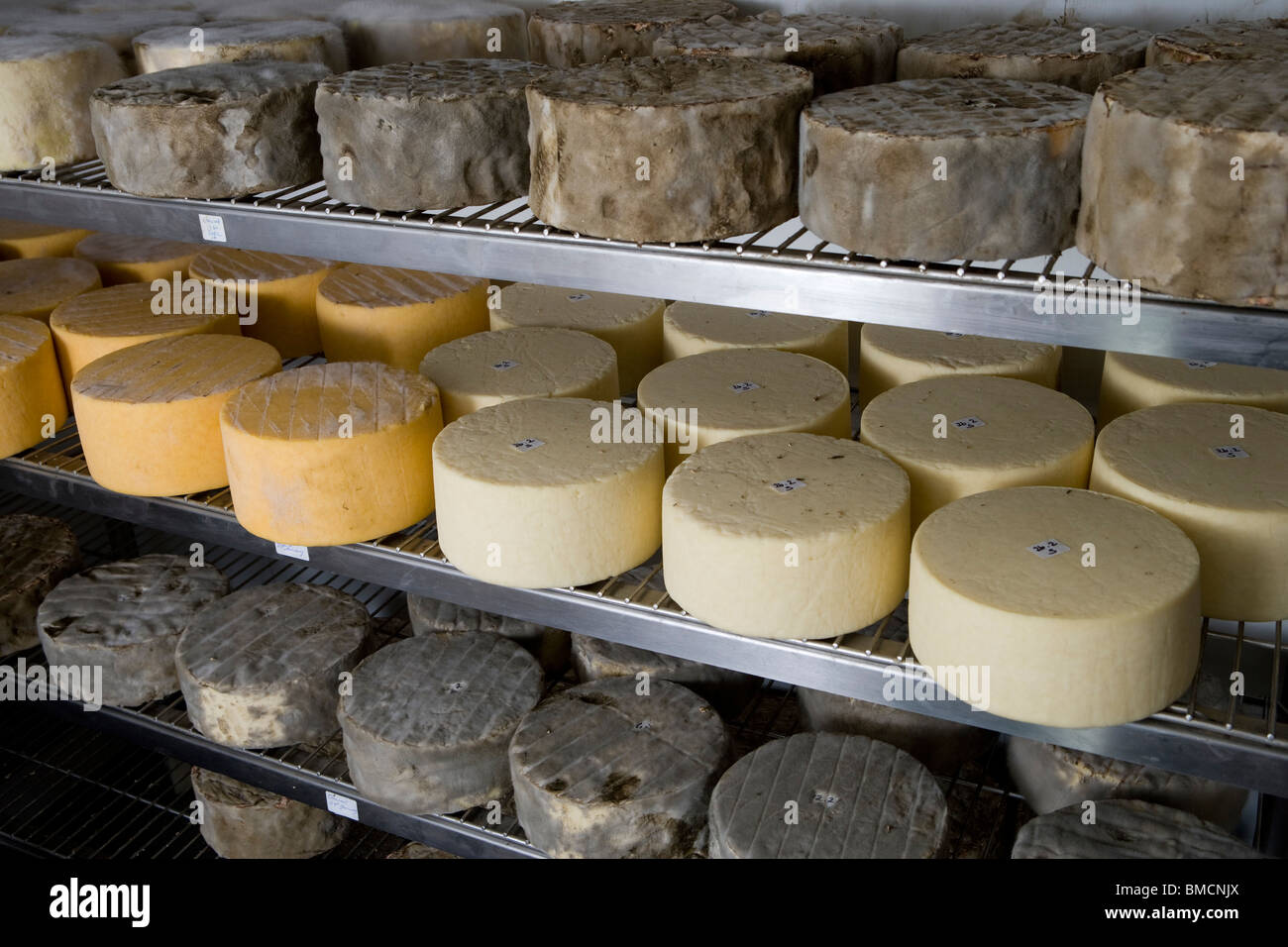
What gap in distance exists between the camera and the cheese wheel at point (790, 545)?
1191 mm

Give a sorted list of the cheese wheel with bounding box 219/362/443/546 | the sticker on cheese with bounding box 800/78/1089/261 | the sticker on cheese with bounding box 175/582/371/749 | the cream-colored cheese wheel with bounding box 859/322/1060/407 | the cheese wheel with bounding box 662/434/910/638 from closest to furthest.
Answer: the sticker on cheese with bounding box 800/78/1089/261 < the cheese wheel with bounding box 662/434/910/638 < the cheese wheel with bounding box 219/362/443/546 < the cream-colored cheese wheel with bounding box 859/322/1060/407 < the sticker on cheese with bounding box 175/582/371/749

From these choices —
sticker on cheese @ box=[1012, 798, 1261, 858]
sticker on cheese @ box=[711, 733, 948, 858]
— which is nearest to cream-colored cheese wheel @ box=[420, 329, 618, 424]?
sticker on cheese @ box=[711, 733, 948, 858]

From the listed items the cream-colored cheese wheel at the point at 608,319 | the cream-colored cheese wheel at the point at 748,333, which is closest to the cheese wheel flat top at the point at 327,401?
the cream-colored cheese wheel at the point at 608,319

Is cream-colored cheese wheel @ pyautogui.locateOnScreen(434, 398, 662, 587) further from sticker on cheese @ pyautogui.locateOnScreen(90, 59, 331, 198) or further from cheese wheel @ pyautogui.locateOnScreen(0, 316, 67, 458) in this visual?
cheese wheel @ pyautogui.locateOnScreen(0, 316, 67, 458)

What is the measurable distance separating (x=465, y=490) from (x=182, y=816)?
1.18m

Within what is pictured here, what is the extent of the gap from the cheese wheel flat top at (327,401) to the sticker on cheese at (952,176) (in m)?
0.65

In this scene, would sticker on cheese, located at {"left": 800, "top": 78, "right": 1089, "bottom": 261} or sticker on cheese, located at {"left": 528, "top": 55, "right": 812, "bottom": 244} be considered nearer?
sticker on cheese, located at {"left": 800, "top": 78, "right": 1089, "bottom": 261}

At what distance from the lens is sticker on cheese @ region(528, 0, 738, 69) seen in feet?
4.77

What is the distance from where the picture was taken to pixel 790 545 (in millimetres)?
1179

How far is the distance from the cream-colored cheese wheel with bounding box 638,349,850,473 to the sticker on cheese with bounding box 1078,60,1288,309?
516 mm

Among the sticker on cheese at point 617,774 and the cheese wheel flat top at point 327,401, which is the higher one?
the cheese wheel flat top at point 327,401

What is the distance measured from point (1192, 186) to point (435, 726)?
1.15 m

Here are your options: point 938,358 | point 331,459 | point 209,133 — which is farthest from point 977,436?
point 209,133

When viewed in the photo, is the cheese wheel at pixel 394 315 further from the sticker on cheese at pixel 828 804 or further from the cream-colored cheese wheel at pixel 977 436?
the sticker on cheese at pixel 828 804
